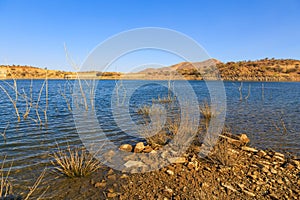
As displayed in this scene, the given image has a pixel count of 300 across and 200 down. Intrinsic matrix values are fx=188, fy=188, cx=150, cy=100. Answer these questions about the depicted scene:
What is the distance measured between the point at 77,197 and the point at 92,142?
2.97 metres

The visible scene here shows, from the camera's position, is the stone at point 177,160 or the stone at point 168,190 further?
the stone at point 177,160

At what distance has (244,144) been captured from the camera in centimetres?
570

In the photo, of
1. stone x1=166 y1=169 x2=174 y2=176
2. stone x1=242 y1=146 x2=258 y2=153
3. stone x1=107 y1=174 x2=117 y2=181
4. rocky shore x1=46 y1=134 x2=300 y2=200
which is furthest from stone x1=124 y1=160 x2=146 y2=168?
stone x1=242 y1=146 x2=258 y2=153

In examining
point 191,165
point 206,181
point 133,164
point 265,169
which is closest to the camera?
point 206,181

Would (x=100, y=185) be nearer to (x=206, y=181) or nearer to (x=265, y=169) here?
(x=206, y=181)

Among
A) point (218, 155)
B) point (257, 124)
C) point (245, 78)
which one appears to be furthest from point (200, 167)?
point (245, 78)

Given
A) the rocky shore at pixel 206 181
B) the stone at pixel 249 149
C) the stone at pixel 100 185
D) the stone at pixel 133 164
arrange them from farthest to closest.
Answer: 1. the stone at pixel 249 149
2. the stone at pixel 133 164
3. the stone at pixel 100 185
4. the rocky shore at pixel 206 181

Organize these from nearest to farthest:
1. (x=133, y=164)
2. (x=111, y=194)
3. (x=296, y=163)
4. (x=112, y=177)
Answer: (x=111, y=194)
(x=112, y=177)
(x=296, y=163)
(x=133, y=164)

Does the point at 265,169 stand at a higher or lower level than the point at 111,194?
higher

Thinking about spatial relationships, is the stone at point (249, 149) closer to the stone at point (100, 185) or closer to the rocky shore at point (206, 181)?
the rocky shore at point (206, 181)

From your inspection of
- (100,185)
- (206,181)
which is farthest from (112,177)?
(206,181)

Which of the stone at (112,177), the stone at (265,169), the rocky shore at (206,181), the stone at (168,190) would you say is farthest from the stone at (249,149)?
the stone at (112,177)

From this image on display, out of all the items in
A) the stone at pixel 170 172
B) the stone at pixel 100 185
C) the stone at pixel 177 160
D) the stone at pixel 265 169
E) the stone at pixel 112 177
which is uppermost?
the stone at pixel 265 169

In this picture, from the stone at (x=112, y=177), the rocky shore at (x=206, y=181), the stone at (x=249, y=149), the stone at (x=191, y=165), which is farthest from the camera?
the stone at (x=249, y=149)
